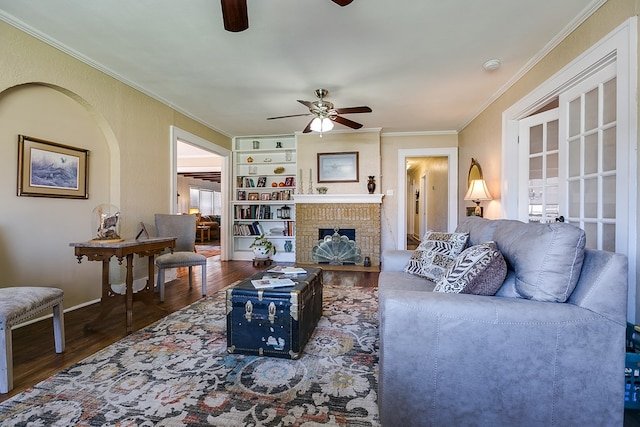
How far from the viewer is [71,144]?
2.79 metres

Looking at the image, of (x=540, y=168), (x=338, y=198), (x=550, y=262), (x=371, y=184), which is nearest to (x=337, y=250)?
(x=338, y=198)

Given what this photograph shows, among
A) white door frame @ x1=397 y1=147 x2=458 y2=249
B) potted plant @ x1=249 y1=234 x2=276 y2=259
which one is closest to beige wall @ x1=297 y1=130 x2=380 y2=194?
white door frame @ x1=397 y1=147 x2=458 y2=249

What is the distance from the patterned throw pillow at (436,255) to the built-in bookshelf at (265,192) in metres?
3.53

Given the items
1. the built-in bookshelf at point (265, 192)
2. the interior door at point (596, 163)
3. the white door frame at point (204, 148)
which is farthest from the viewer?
the built-in bookshelf at point (265, 192)

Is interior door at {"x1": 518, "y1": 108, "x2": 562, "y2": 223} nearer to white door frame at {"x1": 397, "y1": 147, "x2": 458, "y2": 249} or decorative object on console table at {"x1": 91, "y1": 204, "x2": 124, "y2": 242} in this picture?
white door frame at {"x1": 397, "y1": 147, "x2": 458, "y2": 249}

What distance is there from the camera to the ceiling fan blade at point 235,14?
1.45 meters

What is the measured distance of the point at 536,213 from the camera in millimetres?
Answer: 2990

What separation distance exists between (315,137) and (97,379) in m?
4.53

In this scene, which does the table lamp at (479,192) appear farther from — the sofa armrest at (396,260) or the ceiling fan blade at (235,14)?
the ceiling fan blade at (235,14)

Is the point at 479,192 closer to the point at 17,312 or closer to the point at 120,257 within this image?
the point at 120,257

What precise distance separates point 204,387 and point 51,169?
2525 millimetres

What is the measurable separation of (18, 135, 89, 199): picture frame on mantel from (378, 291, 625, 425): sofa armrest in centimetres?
315

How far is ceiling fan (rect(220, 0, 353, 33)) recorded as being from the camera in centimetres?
144

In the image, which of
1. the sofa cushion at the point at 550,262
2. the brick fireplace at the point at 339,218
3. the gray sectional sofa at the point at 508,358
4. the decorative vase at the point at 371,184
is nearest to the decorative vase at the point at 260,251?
the brick fireplace at the point at 339,218
